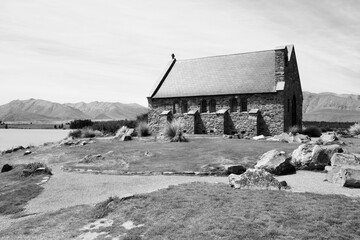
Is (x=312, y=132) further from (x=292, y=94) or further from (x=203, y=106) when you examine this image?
(x=203, y=106)

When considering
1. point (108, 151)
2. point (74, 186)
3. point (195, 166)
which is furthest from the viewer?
point (108, 151)

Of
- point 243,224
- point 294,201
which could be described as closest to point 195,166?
point 294,201

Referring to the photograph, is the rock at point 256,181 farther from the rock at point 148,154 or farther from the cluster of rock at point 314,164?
the rock at point 148,154

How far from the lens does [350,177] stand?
12703 mm

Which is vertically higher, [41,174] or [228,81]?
[228,81]

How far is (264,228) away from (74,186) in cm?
1037

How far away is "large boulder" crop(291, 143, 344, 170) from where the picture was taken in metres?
16.8

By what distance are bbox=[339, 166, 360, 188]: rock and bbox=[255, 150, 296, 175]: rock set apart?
3246 mm

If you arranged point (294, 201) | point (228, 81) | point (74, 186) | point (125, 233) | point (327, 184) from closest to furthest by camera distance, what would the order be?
point (125, 233)
point (294, 201)
point (327, 184)
point (74, 186)
point (228, 81)

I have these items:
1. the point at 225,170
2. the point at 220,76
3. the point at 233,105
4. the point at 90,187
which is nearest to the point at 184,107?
the point at 220,76

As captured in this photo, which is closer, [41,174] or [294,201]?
[294,201]

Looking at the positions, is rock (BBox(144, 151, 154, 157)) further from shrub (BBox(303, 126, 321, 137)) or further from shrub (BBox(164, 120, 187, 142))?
shrub (BBox(303, 126, 321, 137))

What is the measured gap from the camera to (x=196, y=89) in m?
38.8

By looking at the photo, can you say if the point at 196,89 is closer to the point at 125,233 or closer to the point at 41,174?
the point at 41,174
